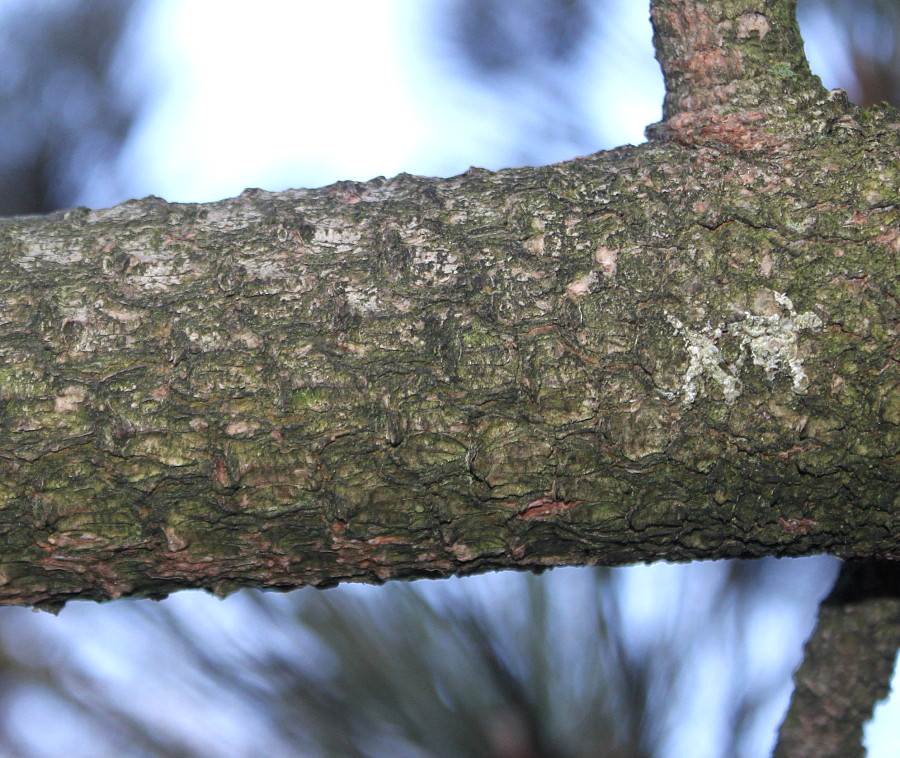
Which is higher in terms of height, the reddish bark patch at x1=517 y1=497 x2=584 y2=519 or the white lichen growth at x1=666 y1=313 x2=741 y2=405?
the white lichen growth at x1=666 y1=313 x2=741 y2=405

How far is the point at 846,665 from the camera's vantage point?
2.62 feet

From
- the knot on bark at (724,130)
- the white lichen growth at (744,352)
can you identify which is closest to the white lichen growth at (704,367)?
the white lichen growth at (744,352)

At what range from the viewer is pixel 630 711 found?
1.03 meters

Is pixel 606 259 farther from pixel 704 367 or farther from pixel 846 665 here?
pixel 846 665

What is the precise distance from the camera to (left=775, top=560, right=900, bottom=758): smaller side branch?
2.60 ft

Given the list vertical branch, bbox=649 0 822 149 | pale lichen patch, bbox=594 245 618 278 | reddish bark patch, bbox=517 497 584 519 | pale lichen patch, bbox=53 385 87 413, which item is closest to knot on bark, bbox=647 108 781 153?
vertical branch, bbox=649 0 822 149

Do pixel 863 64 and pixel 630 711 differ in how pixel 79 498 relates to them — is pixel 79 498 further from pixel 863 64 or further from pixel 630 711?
pixel 863 64

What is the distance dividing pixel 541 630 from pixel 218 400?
0.69 m

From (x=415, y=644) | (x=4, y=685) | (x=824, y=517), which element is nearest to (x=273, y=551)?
(x=824, y=517)

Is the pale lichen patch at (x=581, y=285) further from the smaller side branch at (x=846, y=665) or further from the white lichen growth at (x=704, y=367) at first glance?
the smaller side branch at (x=846, y=665)

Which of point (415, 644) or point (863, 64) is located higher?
point (863, 64)

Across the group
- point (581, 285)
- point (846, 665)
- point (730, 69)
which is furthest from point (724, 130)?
point (846, 665)

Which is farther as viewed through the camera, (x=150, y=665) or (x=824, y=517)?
(x=150, y=665)

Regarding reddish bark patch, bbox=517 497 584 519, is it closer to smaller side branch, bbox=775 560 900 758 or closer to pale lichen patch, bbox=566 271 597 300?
pale lichen patch, bbox=566 271 597 300
